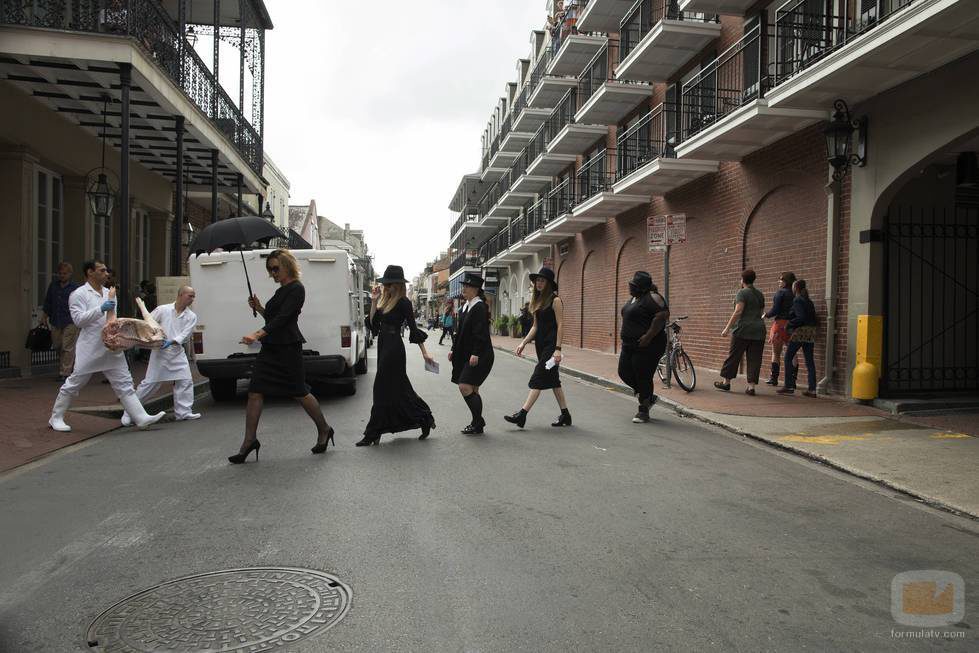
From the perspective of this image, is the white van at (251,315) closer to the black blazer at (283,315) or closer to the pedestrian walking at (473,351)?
the pedestrian walking at (473,351)

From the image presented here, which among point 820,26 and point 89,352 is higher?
point 820,26

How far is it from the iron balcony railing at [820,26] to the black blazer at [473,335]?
5.96 meters

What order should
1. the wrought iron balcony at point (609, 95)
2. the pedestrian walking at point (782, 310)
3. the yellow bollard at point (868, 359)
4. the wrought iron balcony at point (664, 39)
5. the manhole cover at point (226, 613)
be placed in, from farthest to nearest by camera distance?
the wrought iron balcony at point (609, 95)
the wrought iron balcony at point (664, 39)
the pedestrian walking at point (782, 310)
the yellow bollard at point (868, 359)
the manhole cover at point (226, 613)

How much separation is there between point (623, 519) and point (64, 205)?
14065 millimetres

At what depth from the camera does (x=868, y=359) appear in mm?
9891

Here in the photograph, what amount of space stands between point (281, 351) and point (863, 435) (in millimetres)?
6018

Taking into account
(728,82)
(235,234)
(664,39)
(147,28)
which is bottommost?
(235,234)

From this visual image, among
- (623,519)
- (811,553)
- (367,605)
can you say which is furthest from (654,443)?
(367,605)

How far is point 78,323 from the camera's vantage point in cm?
771

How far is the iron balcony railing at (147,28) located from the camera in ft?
34.8

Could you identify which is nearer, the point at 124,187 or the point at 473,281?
the point at 473,281

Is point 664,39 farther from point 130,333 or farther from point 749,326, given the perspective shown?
point 130,333

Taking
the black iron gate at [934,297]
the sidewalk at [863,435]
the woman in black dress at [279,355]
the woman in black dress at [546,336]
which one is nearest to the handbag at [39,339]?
the woman in black dress at [279,355]

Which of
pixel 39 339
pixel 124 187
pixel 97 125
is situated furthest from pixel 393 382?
pixel 97 125
